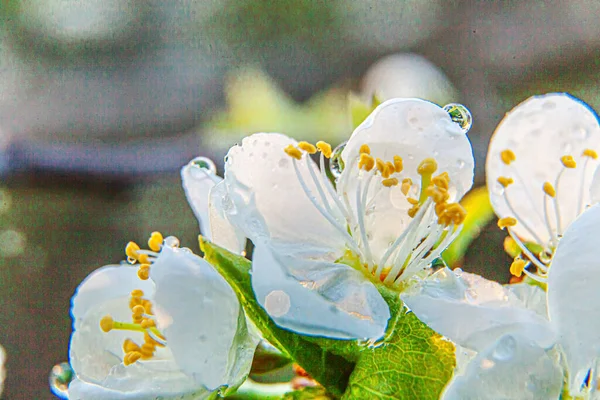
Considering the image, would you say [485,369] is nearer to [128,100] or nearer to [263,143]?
[263,143]

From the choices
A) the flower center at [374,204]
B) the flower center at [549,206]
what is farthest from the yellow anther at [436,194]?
the flower center at [549,206]

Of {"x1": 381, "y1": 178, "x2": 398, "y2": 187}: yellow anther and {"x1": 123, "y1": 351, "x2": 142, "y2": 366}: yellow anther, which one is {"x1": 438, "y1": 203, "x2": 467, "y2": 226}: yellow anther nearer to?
{"x1": 381, "y1": 178, "x2": 398, "y2": 187}: yellow anther

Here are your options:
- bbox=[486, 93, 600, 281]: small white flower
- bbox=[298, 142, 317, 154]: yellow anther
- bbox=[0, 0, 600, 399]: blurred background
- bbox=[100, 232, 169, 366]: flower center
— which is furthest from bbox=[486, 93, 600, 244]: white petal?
bbox=[0, 0, 600, 399]: blurred background

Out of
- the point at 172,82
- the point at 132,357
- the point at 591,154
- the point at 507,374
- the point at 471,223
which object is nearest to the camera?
the point at 507,374

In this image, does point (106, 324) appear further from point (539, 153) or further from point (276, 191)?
point (539, 153)

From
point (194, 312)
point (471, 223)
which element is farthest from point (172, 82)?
point (194, 312)

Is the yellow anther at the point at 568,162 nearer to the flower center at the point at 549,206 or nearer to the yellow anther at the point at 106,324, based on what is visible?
the flower center at the point at 549,206
